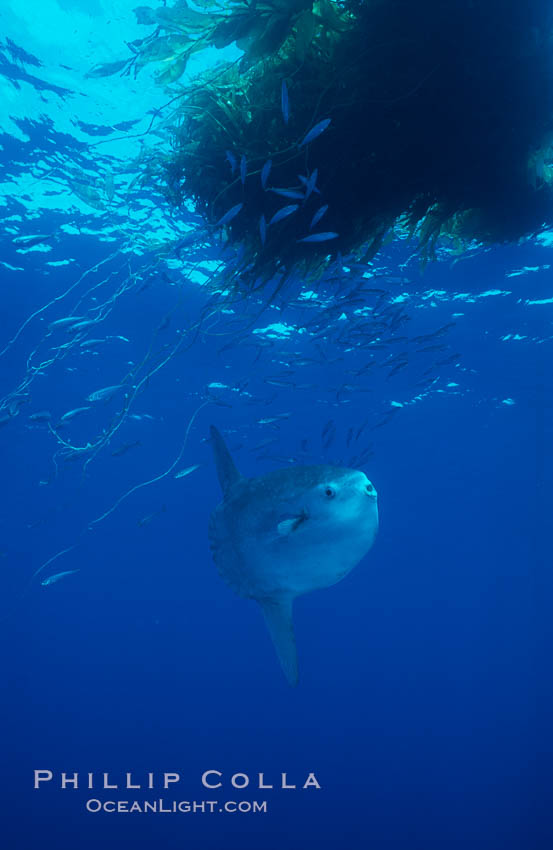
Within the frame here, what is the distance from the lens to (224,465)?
14.3 feet

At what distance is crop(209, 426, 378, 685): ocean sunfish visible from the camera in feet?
9.46

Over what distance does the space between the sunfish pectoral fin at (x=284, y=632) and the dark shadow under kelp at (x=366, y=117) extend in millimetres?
3125

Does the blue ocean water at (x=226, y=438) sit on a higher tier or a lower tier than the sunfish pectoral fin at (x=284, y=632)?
higher

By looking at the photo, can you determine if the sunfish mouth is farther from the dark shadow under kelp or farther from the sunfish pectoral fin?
the dark shadow under kelp

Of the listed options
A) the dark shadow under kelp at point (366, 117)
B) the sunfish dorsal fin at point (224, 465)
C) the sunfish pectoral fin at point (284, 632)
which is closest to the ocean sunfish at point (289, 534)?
the sunfish pectoral fin at point (284, 632)

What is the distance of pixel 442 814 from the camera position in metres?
28.8

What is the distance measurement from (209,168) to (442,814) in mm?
35690

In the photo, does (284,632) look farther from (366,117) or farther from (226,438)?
(226,438)

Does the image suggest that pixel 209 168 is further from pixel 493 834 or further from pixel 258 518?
pixel 493 834

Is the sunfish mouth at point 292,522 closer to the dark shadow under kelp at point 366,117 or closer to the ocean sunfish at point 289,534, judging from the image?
the ocean sunfish at point 289,534

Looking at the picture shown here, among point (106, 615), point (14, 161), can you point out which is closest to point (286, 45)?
point (14, 161)

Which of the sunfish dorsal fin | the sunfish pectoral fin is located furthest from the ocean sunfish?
the sunfish dorsal fin

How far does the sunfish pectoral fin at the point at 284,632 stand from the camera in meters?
3.80

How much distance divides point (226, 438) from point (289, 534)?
26.4m
